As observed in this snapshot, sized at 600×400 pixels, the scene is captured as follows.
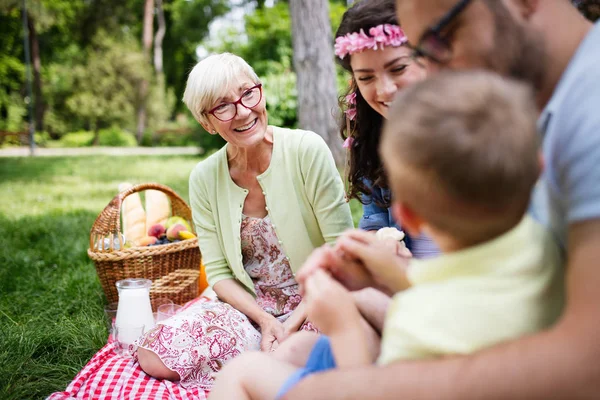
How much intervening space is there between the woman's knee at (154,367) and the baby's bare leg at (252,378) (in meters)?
1.05

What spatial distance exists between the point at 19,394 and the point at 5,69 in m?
28.8

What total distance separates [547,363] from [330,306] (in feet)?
1.64

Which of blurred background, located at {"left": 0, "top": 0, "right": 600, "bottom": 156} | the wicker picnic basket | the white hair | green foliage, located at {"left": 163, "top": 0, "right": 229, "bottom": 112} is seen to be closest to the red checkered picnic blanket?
the wicker picnic basket

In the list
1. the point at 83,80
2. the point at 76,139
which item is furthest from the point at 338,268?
the point at 76,139

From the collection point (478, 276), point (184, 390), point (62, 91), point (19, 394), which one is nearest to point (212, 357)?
point (184, 390)

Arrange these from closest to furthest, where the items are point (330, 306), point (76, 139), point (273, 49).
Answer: point (330, 306) → point (273, 49) → point (76, 139)

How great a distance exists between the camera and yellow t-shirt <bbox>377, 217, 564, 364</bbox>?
106 cm

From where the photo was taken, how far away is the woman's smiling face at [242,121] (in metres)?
2.65

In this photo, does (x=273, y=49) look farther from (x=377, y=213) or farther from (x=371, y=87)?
(x=371, y=87)

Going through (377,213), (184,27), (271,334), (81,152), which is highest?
(184,27)

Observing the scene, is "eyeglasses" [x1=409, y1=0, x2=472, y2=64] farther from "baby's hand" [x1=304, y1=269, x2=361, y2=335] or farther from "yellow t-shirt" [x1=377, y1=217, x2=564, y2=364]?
"baby's hand" [x1=304, y1=269, x2=361, y2=335]

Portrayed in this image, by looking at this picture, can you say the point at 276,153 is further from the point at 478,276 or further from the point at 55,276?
the point at 55,276

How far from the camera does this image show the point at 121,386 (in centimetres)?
246

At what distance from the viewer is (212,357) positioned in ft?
8.30
